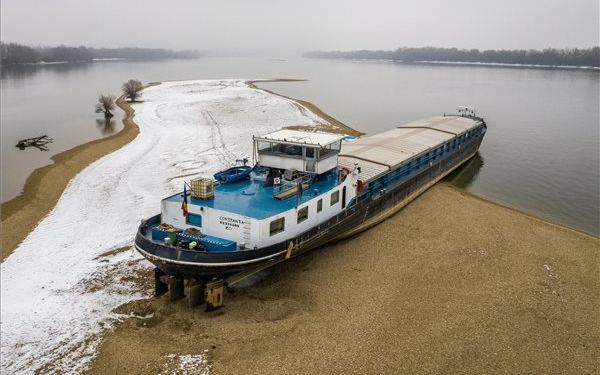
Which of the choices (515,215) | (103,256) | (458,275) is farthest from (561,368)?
(103,256)

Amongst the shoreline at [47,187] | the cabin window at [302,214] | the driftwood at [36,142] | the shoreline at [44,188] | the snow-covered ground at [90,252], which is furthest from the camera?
the driftwood at [36,142]

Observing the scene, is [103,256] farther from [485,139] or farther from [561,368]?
[485,139]

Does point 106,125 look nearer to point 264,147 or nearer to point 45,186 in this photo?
point 45,186

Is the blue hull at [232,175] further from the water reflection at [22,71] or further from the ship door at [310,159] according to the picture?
the water reflection at [22,71]

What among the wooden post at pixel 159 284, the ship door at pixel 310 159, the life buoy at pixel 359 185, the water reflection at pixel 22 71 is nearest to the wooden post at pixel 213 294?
the wooden post at pixel 159 284

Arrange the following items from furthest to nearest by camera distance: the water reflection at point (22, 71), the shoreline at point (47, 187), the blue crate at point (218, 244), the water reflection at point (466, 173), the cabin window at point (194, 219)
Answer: the water reflection at point (22, 71), the water reflection at point (466, 173), the shoreline at point (47, 187), the cabin window at point (194, 219), the blue crate at point (218, 244)

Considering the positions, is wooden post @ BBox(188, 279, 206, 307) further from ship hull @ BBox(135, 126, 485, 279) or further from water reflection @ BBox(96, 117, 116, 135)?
water reflection @ BBox(96, 117, 116, 135)

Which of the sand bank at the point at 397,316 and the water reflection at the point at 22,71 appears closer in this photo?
the sand bank at the point at 397,316

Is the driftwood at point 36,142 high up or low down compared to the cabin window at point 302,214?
up
